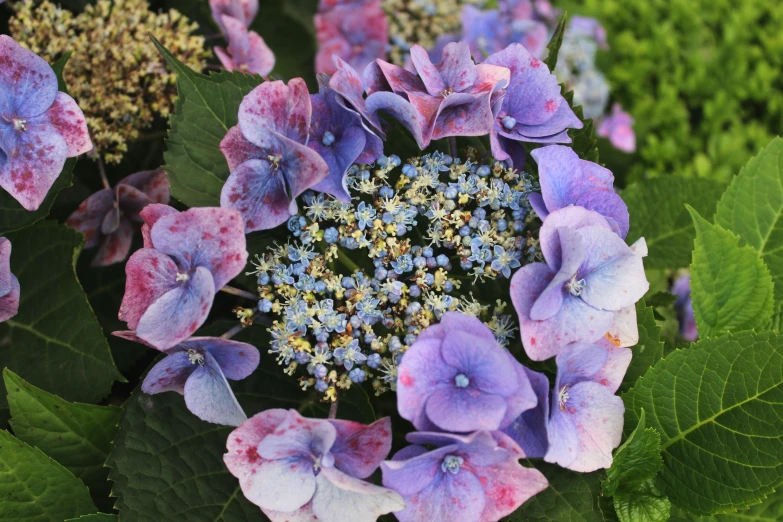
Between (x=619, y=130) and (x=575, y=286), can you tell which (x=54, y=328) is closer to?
(x=575, y=286)

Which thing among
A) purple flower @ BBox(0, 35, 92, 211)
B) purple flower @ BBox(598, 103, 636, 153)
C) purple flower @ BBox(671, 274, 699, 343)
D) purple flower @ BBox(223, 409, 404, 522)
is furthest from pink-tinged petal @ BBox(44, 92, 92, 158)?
purple flower @ BBox(598, 103, 636, 153)

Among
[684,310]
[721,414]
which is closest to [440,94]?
[721,414]

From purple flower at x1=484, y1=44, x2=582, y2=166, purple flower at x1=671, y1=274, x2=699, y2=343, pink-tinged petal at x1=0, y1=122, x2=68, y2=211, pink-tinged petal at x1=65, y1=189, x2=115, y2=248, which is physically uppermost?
purple flower at x1=484, y1=44, x2=582, y2=166

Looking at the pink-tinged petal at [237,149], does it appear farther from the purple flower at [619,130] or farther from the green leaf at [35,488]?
the purple flower at [619,130]

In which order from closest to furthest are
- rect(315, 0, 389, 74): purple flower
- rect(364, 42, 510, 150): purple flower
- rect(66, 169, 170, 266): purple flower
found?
rect(364, 42, 510, 150): purple flower
rect(66, 169, 170, 266): purple flower
rect(315, 0, 389, 74): purple flower

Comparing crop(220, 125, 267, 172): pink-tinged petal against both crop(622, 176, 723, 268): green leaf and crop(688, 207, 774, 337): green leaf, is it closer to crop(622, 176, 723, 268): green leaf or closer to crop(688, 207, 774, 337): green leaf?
crop(688, 207, 774, 337): green leaf

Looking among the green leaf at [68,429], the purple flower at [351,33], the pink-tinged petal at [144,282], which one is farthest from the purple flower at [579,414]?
the purple flower at [351,33]
